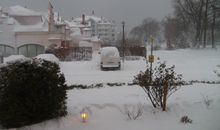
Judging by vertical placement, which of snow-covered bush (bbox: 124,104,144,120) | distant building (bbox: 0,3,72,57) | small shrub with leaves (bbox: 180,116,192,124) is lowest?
small shrub with leaves (bbox: 180,116,192,124)

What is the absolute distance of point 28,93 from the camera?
547cm

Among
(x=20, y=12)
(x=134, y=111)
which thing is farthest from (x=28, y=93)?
(x=20, y=12)

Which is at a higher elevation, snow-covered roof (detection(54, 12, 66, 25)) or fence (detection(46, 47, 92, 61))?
snow-covered roof (detection(54, 12, 66, 25))

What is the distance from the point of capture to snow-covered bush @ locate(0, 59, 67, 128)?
5398mm

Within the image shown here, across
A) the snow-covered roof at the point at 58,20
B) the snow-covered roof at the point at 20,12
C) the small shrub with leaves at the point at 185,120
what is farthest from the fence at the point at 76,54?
the small shrub with leaves at the point at 185,120

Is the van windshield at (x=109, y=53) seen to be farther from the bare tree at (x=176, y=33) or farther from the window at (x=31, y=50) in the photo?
the bare tree at (x=176, y=33)

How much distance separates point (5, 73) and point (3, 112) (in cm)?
75

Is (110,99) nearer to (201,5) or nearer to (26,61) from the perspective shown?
(26,61)

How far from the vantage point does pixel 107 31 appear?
108 metres

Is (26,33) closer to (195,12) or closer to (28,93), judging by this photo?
(195,12)

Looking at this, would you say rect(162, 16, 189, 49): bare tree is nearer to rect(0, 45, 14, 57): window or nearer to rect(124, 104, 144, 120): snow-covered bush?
rect(0, 45, 14, 57): window

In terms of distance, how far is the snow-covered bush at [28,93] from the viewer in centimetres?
540

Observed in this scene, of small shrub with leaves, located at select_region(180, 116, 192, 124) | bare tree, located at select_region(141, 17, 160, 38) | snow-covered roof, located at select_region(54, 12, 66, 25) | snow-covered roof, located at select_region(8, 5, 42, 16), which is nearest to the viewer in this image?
small shrub with leaves, located at select_region(180, 116, 192, 124)

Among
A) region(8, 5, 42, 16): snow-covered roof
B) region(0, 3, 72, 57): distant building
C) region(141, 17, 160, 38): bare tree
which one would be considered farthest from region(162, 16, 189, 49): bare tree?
region(8, 5, 42, 16): snow-covered roof
